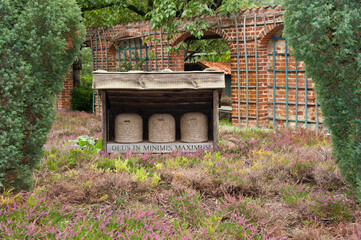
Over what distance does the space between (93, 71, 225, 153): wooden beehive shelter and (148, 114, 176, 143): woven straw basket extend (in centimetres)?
6

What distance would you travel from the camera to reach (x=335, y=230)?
3139 millimetres

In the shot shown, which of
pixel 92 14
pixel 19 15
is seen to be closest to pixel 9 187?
pixel 19 15

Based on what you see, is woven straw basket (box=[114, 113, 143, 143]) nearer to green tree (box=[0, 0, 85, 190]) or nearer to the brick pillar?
green tree (box=[0, 0, 85, 190])

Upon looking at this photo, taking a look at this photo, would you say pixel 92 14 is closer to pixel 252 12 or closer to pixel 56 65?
pixel 252 12

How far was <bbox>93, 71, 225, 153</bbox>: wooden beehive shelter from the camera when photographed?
579 centimetres

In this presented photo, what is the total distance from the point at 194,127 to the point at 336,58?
3430 mm

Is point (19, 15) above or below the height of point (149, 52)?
below

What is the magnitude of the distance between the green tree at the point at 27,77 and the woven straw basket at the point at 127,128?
2.50 metres

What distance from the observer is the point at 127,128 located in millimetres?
6309

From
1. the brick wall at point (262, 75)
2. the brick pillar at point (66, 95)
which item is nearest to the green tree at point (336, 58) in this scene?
the brick wall at point (262, 75)

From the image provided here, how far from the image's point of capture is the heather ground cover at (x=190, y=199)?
2.96 metres

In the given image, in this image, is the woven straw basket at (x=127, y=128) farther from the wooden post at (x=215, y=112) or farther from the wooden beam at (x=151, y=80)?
the wooden post at (x=215, y=112)

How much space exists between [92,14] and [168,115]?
41.8 ft

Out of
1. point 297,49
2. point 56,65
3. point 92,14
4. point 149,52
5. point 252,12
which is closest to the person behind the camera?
point 297,49
